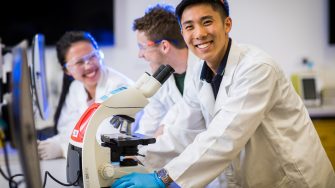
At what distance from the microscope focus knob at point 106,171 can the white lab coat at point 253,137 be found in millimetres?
166

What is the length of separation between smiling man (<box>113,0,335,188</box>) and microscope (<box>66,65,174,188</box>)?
0.23 ft

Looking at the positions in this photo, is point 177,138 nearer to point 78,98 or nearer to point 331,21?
point 78,98

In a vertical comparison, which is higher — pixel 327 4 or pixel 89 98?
pixel 327 4

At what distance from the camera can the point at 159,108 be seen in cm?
232

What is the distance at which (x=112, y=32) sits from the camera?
357 cm

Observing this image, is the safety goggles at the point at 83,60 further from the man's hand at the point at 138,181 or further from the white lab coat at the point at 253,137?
the man's hand at the point at 138,181

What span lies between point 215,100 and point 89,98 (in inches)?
42.6

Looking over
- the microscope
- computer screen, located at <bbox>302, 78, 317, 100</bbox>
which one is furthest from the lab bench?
the microscope

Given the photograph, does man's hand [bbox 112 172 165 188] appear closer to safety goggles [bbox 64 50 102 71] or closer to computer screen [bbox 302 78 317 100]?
safety goggles [bbox 64 50 102 71]

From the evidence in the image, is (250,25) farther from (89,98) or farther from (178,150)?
(178,150)

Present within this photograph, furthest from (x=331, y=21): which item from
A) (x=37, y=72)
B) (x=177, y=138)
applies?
(x=37, y=72)

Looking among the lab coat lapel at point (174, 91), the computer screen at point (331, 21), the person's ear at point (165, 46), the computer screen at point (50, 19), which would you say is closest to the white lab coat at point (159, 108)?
the lab coat lapel at point (174, 91)

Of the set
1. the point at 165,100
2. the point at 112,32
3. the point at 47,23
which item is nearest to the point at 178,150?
the point at 165,100

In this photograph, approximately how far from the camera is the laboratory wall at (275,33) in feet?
11.7
